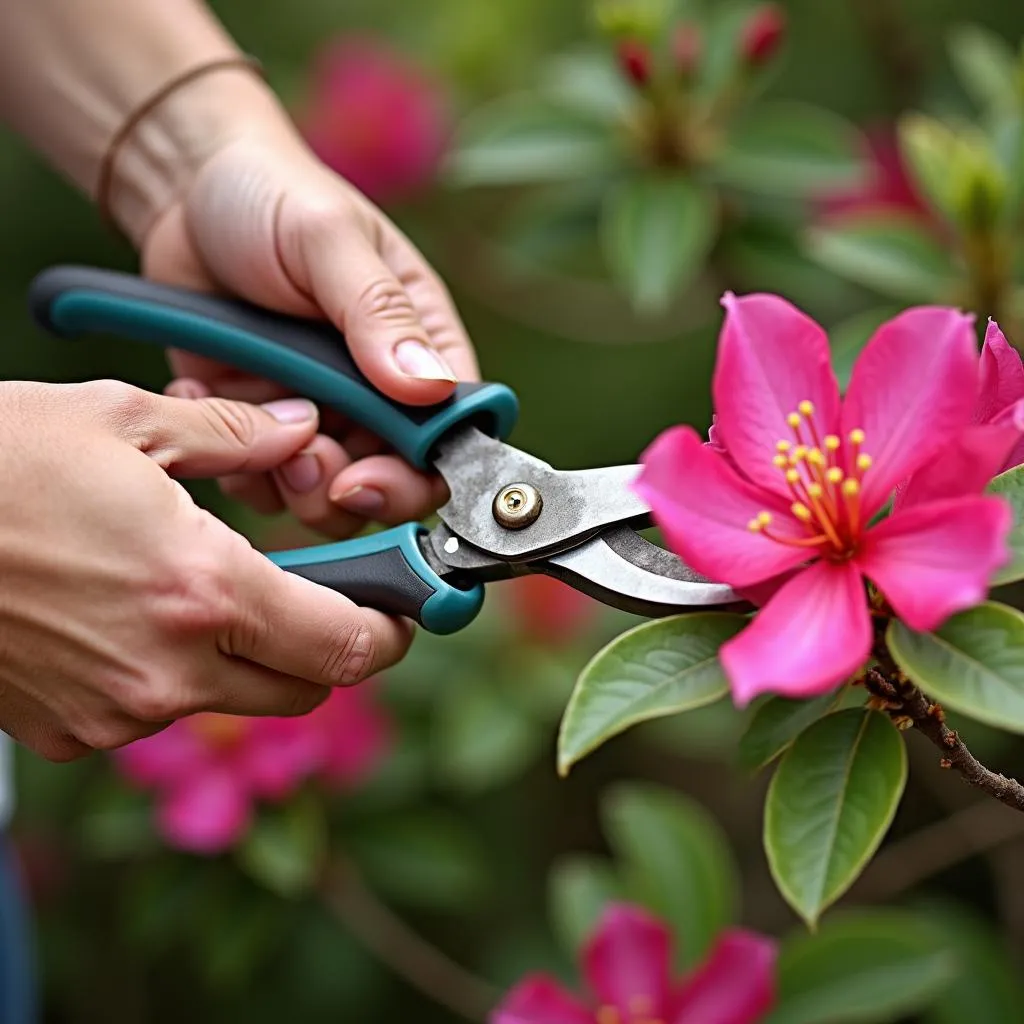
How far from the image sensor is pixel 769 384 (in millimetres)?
902

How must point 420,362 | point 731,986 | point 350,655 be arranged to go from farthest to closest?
point 731,986 < point 420,362 < point 350,655

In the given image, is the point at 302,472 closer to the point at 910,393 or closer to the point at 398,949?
the point at 910,393

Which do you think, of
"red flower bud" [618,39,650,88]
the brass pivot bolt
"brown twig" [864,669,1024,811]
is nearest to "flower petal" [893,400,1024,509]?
"brown twig" [864,669,1024,811]

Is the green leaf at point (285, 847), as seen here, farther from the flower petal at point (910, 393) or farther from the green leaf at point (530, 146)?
the flower petal at point (910, 393)

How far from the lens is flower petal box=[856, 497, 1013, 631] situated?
0.74 m

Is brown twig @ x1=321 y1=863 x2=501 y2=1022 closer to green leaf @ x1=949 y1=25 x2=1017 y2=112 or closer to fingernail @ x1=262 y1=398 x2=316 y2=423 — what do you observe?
fingernail @ x1=262 y1=398 x2=316 y2=423

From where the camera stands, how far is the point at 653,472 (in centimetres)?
81

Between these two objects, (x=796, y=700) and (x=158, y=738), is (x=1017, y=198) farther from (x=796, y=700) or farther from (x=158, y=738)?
(x=158, y=738)

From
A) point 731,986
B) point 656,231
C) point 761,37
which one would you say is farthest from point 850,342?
point 731,986

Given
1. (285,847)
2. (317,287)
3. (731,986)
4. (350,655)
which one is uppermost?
(317,287)

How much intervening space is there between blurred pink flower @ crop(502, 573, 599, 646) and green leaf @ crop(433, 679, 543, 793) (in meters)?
0.09

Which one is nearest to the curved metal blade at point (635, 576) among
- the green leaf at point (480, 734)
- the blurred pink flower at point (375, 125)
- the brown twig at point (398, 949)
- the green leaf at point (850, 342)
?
the green leaf at point (850, 342)

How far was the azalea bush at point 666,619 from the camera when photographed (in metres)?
0.84

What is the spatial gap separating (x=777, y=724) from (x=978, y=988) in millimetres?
861
